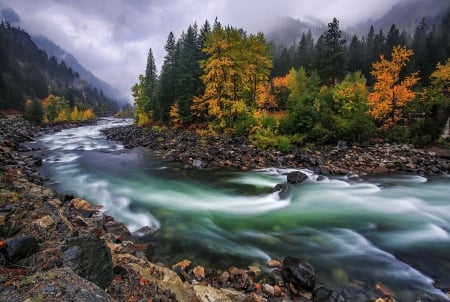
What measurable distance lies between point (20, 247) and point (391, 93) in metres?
26.9

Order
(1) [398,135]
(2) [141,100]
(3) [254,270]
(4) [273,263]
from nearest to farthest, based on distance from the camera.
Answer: (3) [254,270], (4) [273,263], (1) [398,135], (2) [141,100]

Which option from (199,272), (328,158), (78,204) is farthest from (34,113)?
(199,272)

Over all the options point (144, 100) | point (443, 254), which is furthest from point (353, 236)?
point (144, 100)

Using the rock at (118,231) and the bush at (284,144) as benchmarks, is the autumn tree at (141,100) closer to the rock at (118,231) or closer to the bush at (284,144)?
the bush at (284,144)

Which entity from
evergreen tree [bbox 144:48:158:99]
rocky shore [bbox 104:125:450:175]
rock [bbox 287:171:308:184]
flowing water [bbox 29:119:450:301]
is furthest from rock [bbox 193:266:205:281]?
evergreen tree [bbox 144:48:158:99]

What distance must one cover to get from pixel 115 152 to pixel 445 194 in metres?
23.5

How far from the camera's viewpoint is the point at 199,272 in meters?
6.25

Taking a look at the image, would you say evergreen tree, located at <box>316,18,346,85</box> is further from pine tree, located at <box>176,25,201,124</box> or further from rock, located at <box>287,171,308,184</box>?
rock, located at <box>287,171,308,184</box>

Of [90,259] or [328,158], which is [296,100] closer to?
[328,158]

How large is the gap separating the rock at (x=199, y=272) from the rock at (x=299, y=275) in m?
1.91

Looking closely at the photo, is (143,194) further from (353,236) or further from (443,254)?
(443,254)

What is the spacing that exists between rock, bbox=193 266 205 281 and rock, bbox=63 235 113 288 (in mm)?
2305

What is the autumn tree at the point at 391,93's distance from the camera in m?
22.8

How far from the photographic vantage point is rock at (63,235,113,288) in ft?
13.6
